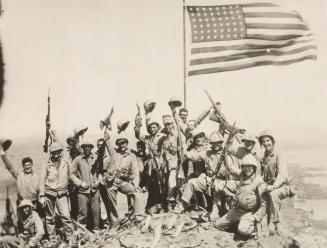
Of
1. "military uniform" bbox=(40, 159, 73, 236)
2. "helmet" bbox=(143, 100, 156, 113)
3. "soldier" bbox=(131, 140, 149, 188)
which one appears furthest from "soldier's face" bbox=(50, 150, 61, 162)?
"helmet" bbox=(143, 100, 156, 113)

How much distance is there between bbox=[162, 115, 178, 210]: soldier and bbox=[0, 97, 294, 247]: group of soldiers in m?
0.02

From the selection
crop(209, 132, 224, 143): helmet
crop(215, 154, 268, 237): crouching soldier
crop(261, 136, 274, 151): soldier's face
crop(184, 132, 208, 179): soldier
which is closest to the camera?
crop(215, 154, 268, 237): crouching soldier

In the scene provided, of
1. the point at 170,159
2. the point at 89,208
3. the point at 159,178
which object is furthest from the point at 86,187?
the point at 170,159

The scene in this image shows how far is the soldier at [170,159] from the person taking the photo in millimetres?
8984

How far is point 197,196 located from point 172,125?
132cm

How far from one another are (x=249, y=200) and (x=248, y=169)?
1.59 feet

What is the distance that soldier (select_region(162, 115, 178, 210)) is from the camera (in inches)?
354

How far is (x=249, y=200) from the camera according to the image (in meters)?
7.89

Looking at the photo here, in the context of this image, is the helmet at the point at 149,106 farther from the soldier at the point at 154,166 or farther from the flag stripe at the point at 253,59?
the flag stripe at the point at 253,59

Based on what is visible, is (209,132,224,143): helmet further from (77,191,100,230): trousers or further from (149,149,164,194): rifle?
(77,191,100,230): trousers

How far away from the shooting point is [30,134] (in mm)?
14180

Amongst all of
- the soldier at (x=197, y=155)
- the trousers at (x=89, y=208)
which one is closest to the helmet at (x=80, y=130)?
the trousers at (x=89, y=208)

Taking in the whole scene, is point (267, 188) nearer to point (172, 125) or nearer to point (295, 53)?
point (172, 125)

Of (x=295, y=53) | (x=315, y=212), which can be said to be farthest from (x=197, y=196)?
(x=315, y=212)
